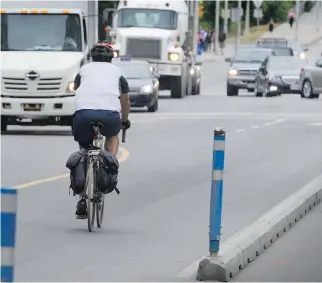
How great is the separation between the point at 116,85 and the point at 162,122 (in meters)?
20.3

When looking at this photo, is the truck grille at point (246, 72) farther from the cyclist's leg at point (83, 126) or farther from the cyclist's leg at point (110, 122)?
the cyclist's leg at point (83, 126)

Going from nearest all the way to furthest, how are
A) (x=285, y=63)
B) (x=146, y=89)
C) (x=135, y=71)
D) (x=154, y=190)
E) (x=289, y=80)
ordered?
(x=154, y=190) → (x=146, y=89) → (x=135, y=71) → (x=289, y=80) → (x=285, y=63)

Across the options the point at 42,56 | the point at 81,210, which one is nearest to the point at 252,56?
the point at 42,56

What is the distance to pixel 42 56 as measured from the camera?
91.5ft

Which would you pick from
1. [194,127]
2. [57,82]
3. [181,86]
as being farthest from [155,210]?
[181,86]

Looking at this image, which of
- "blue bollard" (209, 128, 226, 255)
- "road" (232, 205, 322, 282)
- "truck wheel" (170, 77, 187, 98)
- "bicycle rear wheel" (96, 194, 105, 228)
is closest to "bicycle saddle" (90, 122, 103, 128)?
"bicycle rear wheel" (96, 194, 105, 228)

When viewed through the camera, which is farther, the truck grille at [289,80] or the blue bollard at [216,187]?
the truck grille at [289,80]

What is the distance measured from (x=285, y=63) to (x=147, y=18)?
6.11 metres

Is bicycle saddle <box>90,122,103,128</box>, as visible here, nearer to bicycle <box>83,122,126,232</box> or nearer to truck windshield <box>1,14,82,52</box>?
bicycle <box>83,122,126,232</box>

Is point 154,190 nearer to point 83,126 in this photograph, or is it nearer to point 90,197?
point 83,126

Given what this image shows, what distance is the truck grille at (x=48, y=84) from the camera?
27.5m

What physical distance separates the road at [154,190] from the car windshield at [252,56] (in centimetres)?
1761

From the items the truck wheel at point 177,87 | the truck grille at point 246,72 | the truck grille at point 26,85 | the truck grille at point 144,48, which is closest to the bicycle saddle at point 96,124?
the truck grille at point 26,85

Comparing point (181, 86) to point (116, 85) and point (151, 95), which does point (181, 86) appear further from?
point (116, 85)
